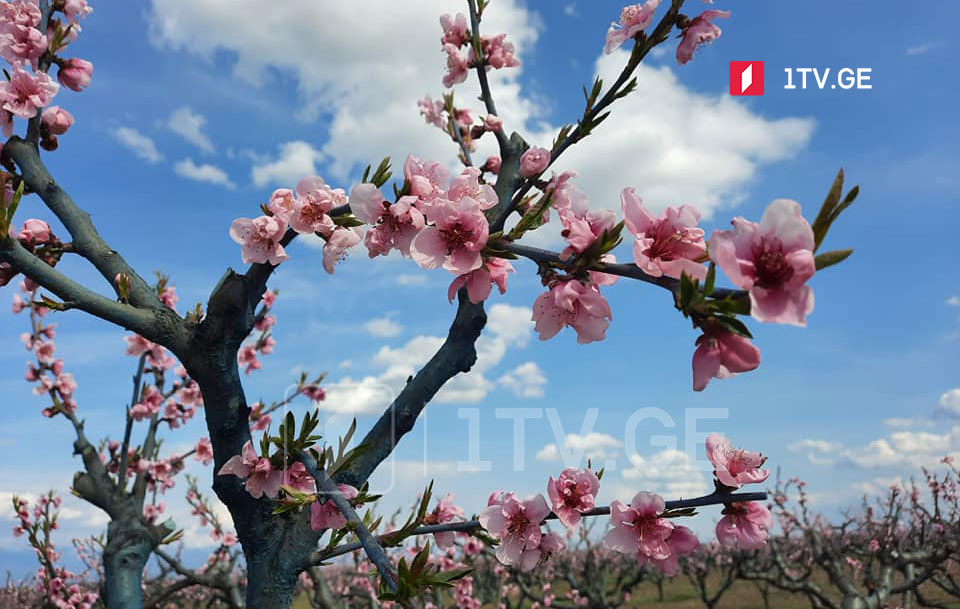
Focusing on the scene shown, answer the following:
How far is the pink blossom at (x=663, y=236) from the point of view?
1.30 metres

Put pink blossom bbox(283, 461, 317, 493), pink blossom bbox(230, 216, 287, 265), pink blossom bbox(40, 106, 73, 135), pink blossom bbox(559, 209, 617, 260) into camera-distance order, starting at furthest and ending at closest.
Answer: pink blossom bbox(40, 106, 73, 135)
pink blossom bbox(283, 461, 317, 493)
pink blossom bbox(230, 216, 287, 265)
pink blossom bbox(559, 209, 617, 260)

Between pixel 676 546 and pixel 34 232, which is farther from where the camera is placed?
pixel 34 232

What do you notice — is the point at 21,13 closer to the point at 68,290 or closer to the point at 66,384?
the point at 68,290

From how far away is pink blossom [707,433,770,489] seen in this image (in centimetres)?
174

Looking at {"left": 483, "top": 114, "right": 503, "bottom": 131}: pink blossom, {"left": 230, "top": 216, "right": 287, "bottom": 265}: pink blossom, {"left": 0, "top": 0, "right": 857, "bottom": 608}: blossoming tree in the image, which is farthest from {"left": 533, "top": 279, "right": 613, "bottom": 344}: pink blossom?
{"left": 483, "top": 114, "right": 503, "bottom": 131}: pink blossom

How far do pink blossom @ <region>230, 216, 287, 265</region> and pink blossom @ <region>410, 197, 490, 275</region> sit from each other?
82cm

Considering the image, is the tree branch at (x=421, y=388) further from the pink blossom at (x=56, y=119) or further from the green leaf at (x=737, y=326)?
the pink blossom at (x=56, y=119)

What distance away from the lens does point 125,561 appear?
5211mm

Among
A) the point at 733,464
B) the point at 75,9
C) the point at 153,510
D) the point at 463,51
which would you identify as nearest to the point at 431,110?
the point at 463,51

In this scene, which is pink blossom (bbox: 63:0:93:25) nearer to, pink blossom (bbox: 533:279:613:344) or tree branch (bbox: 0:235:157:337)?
tree branch (bbox: 0:235:157:337)

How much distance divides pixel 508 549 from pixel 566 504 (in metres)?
0.22

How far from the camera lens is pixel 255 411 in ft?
19.4

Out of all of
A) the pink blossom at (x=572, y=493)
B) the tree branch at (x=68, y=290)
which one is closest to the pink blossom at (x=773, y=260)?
the pink blossom at (x=572, y=493)

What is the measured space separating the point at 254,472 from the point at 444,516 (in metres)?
0.70
